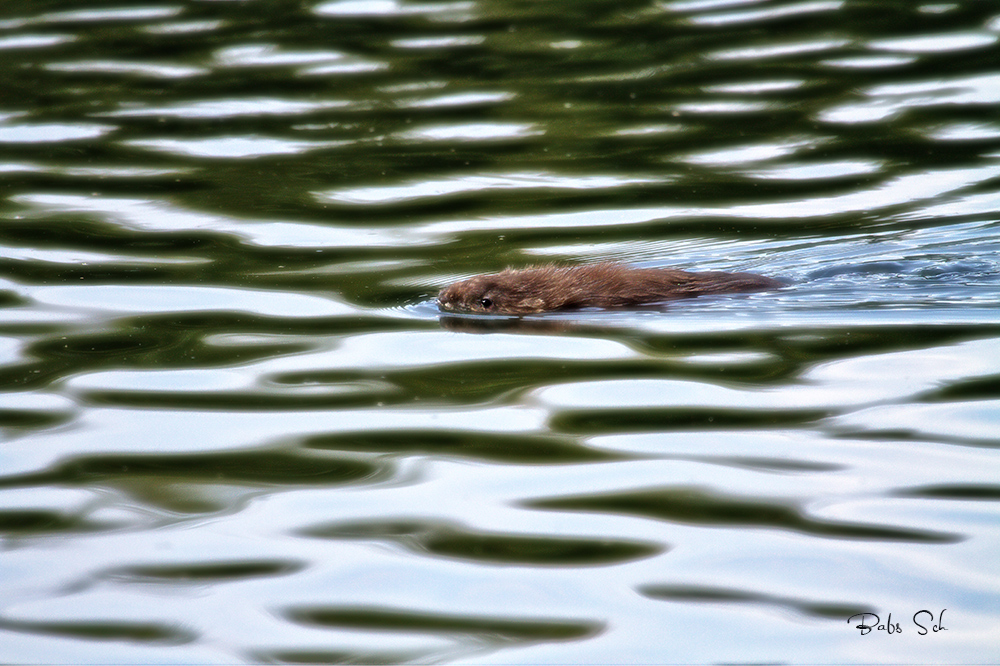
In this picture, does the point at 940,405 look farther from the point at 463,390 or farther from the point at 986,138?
the point at 986,138

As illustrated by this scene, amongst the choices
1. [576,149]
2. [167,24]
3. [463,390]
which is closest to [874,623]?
[463,390]

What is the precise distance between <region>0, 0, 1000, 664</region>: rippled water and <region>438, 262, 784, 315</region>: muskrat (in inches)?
5.7

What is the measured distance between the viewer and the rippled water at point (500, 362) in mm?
3939

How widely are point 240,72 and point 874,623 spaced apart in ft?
35.0

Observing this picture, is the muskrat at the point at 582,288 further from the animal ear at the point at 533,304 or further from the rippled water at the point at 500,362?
the rippled water at the point at 500,362
